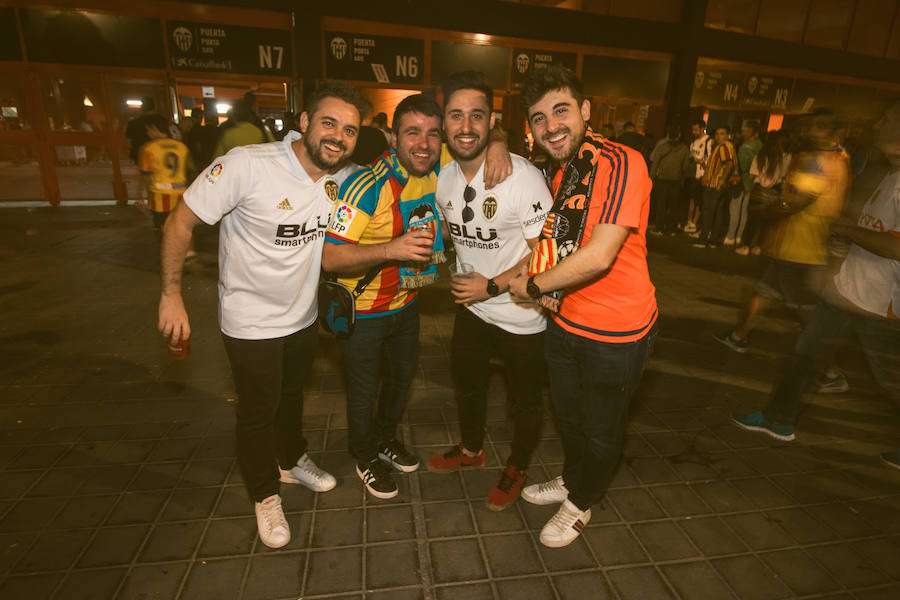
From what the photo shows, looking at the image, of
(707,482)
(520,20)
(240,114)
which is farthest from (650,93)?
(707,482)

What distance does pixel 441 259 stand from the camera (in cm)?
267

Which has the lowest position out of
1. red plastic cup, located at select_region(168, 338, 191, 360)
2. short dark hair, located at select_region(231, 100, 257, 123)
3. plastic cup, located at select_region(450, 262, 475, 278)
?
red plastic cup, located at select_region(168, 338, 191, 360)

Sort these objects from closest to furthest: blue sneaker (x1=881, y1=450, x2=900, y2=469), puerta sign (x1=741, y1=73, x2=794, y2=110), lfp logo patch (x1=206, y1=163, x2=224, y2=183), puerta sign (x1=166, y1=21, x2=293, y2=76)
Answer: lfp logo patch (x1=206, y1=163, x2=224, y2=183)
blue sneaker (x1=881, y1=450, x2=900, y2=469)
puerta sign (x1=166, y1=21, x2=293, y2=76)
puerta sign (x1=741, y1=73, x2=794, y2=110)

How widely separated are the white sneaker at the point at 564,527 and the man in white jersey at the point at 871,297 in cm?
204

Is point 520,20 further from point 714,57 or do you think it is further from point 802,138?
point 802,138

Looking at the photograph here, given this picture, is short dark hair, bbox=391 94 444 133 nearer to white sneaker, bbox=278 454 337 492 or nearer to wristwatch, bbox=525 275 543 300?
wristwatch, bbox=525 275 543 300

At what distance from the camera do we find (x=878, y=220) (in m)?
3.06

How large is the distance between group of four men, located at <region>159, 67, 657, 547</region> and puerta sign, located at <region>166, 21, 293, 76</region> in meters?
10.5

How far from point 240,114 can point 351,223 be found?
6844 millimetres

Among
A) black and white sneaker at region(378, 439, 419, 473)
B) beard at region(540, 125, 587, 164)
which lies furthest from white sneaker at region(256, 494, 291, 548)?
beard at region(540, 125, 587, 164)

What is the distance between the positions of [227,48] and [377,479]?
11512 millimetres

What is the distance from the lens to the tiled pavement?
2453 mm

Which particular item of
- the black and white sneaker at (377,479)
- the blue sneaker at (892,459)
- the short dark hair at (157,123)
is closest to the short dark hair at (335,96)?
the black and white sneaker at (377,479)

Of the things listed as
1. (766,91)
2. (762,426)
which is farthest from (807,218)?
(766,91)
